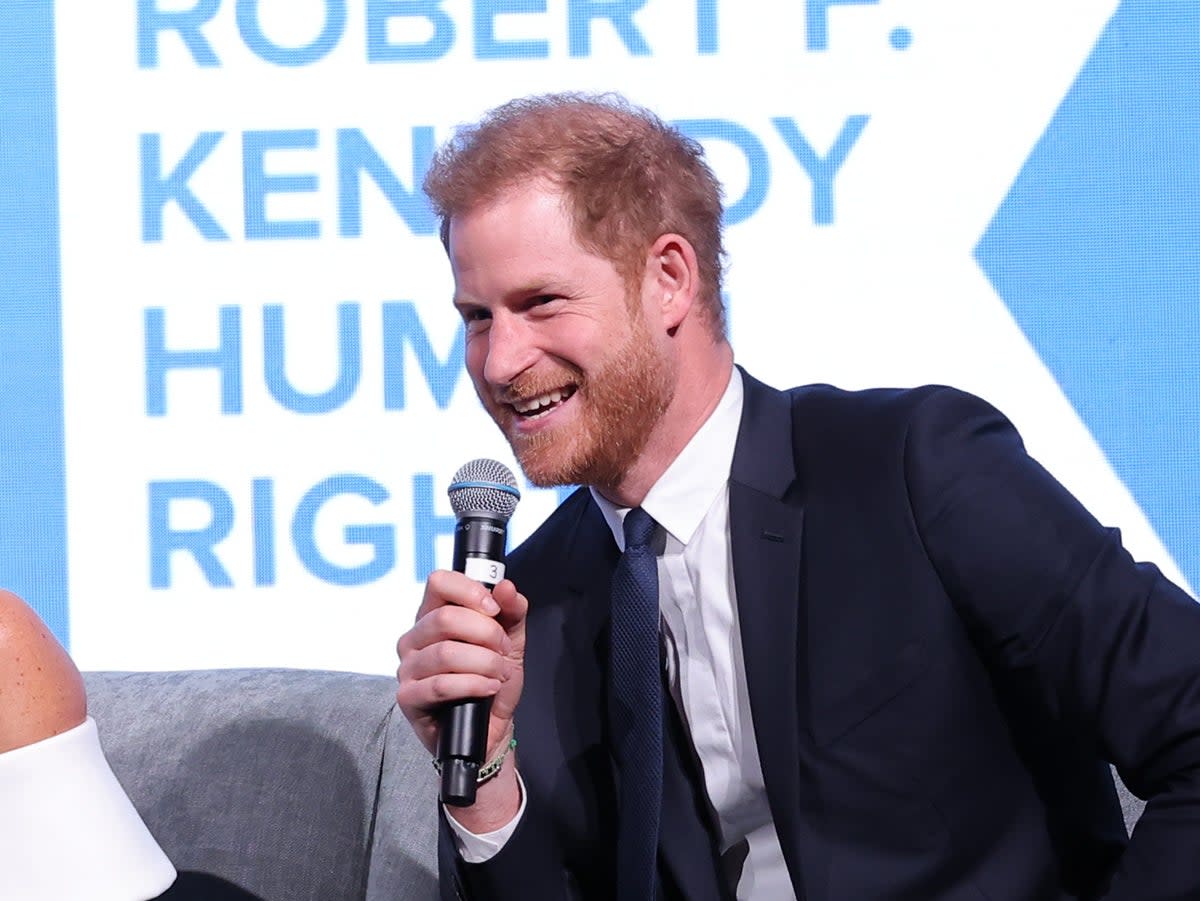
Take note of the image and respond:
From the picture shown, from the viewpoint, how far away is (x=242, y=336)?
2.43 m

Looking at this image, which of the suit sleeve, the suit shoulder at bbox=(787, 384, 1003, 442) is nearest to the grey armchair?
the suit shoulder at bbox=(787, 384, 1003, 442)

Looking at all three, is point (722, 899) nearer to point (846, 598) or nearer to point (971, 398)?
point (846, 598)

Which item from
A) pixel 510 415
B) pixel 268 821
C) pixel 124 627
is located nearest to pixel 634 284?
pixel 510 415

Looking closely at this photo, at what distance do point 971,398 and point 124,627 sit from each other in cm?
143

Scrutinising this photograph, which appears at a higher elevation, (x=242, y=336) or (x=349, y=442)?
(x=242, y=336)

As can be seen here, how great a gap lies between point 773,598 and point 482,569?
354 millimetres

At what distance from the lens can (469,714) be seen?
1.40 m

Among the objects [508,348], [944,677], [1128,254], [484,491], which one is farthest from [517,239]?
[1128,254]

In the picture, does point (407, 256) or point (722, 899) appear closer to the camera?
point (722, 899)

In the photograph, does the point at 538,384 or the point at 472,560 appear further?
the point at 538,384

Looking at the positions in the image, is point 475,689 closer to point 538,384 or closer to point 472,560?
point 472,560

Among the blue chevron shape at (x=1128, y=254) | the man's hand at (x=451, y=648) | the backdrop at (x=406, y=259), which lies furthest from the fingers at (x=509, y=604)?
the blue chevron shape at (x=1128, y=254)

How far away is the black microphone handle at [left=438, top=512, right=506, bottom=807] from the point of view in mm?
1367

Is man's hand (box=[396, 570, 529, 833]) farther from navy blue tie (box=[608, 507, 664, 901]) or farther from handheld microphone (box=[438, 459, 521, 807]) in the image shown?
navy blue tie (box=[608, 507, 664, 901])
